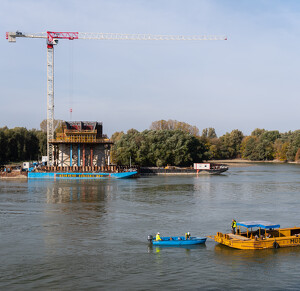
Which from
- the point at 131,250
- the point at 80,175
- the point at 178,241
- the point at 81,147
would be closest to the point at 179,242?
the point at 178,241

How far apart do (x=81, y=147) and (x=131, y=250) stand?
97295 mm

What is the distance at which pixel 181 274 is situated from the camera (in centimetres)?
3038

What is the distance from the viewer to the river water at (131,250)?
2909 centimetres

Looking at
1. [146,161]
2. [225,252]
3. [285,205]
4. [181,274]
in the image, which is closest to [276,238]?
[225,252]

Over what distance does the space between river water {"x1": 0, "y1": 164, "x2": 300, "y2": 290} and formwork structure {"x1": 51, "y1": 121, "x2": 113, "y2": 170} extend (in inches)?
2470

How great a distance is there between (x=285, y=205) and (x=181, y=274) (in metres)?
37.0

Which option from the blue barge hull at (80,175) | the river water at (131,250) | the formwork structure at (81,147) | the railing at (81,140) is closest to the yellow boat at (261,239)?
the river water at (131,250)

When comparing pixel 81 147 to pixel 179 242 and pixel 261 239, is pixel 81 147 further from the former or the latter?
pixel 261 239

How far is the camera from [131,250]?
36125 mm

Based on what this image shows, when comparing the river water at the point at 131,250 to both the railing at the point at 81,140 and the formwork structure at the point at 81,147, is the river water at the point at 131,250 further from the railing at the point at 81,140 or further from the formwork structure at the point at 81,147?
the formwork structure at the point at 81,147

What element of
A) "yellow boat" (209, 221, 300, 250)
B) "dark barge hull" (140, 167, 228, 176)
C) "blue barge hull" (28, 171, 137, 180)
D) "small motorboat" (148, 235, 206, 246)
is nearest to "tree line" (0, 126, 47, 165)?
"blue barge hull" (28, 171, 137, 180)

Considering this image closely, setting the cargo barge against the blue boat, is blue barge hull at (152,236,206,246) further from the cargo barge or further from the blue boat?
the cargo barge

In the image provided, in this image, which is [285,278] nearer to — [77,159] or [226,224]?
[226,224]

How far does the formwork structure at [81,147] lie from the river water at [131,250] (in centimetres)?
6275
